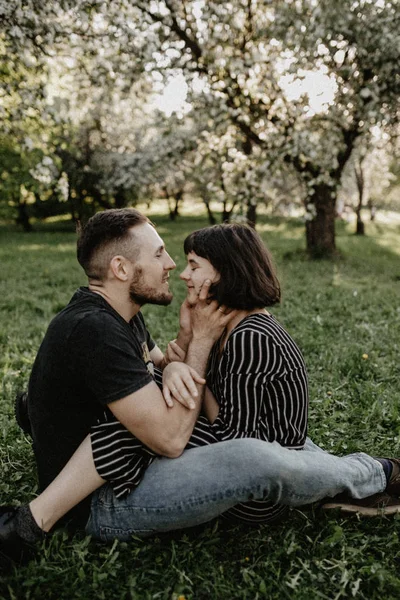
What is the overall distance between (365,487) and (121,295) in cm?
197

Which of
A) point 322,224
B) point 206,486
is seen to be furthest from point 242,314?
point 322,224

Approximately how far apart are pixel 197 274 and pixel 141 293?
38cm

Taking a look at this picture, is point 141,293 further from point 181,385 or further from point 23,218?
point 23,218

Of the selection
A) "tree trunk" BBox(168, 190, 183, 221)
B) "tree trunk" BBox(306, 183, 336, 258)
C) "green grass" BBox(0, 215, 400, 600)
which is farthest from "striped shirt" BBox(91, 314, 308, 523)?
"tree trunk" BBox(168, 190, 183, 221)

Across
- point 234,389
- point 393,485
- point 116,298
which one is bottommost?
point 393,485

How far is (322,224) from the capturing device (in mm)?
15328

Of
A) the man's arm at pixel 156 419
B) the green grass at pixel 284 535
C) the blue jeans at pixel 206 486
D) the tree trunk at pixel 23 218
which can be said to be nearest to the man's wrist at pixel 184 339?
the man's arm at pixel 156 419

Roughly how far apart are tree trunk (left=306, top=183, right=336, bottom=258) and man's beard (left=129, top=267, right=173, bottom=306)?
12.5m

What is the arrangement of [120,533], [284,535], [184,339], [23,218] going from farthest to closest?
[23,218]
[184,339]
[284,535]
[120,533]

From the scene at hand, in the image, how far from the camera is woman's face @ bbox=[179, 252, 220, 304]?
10.5ft

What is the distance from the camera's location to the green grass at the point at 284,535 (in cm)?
271

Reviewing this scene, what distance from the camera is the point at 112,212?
10.8ft

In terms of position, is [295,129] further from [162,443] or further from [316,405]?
[162,443]

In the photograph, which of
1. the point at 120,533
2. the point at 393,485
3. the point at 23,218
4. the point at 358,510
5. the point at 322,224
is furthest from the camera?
the point at 23,218
